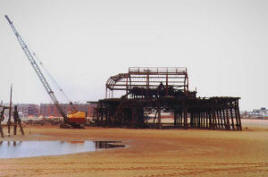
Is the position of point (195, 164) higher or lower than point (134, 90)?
lower

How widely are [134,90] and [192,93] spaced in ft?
29.8

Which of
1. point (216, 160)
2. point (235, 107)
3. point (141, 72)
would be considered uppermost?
point (141, 72)

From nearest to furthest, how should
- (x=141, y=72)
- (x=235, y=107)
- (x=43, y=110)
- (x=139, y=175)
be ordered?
(x=139, y=175)
(x=235, y=107)
(x=141, y=72)
(x=43, y=110)

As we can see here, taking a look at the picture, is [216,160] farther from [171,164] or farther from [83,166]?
[83,166]

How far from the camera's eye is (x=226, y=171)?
12109 millimetres

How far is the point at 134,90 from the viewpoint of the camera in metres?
47.6

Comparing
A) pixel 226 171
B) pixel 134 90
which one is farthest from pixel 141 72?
pixel 226 171

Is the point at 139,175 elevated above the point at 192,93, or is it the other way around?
the point at 192,93

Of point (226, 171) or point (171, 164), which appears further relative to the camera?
point (171, 164)

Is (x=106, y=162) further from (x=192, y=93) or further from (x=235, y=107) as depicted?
(x=192, y=93)

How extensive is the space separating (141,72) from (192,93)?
874 centimetres

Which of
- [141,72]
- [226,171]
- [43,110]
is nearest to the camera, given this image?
[226,171]

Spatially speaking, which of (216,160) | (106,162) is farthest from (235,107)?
(106,162)

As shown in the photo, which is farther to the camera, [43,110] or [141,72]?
[43,110]
